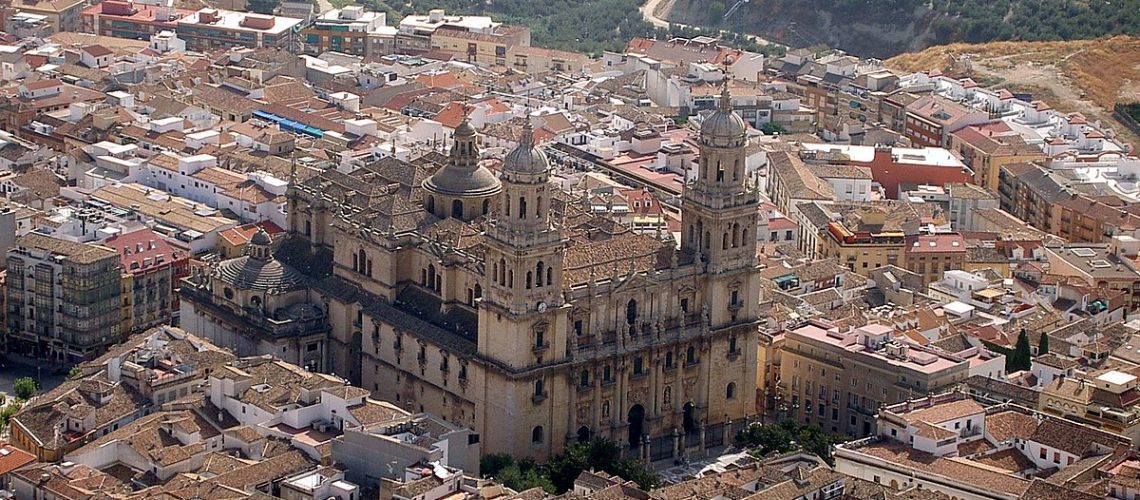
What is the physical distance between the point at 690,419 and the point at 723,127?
13.8 meters

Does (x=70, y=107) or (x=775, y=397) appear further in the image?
(x=70, y=107)

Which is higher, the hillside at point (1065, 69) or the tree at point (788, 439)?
the hillside at point (1065, 69)

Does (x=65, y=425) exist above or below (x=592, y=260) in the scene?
below

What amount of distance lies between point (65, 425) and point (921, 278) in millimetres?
48422

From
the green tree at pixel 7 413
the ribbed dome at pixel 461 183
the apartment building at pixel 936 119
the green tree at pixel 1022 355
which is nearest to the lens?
the green tree at pixel 7 413

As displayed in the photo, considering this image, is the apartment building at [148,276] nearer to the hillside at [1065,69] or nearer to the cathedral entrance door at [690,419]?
the cathedral entrance door at [690,419]

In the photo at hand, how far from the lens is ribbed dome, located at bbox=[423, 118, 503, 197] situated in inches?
4508

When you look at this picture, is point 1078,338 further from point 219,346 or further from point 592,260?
A: point 219,346

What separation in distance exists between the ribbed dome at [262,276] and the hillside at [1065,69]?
264 ft

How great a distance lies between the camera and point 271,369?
352 feet

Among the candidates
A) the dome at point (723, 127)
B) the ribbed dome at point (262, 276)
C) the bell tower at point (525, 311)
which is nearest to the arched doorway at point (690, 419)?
the bell tower at point (525, 311)

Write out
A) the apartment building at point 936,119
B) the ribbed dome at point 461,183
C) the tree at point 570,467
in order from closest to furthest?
1. the tree at point 570,467
2. the ribbed dome at point 461,183
3. the apartment building at point 936,119

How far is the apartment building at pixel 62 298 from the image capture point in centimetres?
12019

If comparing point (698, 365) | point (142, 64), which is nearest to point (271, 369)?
point (698, 365)
